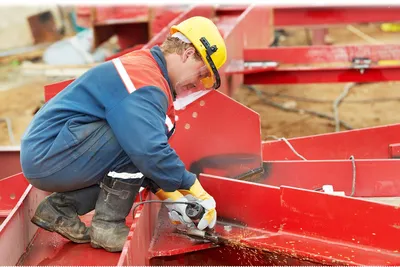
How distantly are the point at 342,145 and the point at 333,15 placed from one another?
3.63 metres

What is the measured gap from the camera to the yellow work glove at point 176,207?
11.6ft

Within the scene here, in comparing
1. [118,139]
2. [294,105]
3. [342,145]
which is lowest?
[294,105]

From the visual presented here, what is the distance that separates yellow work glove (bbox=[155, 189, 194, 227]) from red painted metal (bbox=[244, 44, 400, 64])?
9.05 ft

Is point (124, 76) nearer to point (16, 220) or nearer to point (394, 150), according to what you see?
point (16, 220)

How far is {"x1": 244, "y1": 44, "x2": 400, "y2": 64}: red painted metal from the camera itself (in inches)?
234

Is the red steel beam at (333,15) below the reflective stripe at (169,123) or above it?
below

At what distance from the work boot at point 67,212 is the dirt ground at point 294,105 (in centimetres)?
340

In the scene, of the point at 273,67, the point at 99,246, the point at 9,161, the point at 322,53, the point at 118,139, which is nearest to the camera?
Answer: the point at 118,139

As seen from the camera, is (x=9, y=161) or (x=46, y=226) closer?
(x=46, y=226)

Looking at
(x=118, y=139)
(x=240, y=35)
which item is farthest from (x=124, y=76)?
→ (x=240, y=35)

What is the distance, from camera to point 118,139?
10.3 ft

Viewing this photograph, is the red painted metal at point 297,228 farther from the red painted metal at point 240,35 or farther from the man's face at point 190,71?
the red painted metal at point 240,35

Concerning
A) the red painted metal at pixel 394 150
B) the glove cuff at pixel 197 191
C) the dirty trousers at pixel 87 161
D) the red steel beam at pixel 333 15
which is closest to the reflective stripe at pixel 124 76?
the dirty trousers at pixel 87 161

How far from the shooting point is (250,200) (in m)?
3.60
